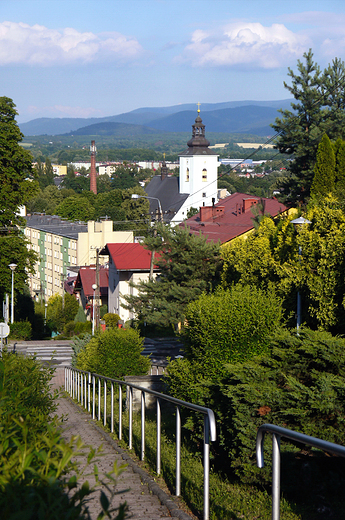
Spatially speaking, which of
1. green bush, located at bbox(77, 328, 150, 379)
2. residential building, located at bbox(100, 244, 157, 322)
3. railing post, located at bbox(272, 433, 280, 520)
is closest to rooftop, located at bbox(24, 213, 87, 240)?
residential building, located at bbox(100, 244, 157, 322)

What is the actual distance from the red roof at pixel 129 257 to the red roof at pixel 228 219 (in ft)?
14.4

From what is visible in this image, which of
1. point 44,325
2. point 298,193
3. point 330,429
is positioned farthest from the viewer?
point 44,325

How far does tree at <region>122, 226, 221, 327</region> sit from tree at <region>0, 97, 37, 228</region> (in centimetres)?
787

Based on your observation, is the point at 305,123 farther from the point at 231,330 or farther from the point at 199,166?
the point at 199,166

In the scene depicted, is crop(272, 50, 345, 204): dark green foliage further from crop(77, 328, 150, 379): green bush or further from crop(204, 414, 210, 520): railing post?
crop(204, 414, 210, 520): railing post

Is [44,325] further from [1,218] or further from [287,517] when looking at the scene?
[287,517]

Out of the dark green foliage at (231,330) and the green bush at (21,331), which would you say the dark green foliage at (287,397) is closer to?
the dark green foliage at (231,330)

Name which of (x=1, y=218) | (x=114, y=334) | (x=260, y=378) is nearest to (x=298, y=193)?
(x=1, y=218)

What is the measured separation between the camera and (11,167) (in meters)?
31.1

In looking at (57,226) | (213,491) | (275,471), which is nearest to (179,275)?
(213,491)

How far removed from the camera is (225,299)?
32.2 feet

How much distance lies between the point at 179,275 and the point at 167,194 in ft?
352

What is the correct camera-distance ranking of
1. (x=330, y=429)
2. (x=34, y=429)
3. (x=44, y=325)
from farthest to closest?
(x=44, y=325) → (x=330, y=429) → (x=34, y=429)

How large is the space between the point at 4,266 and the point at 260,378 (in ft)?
84.1
